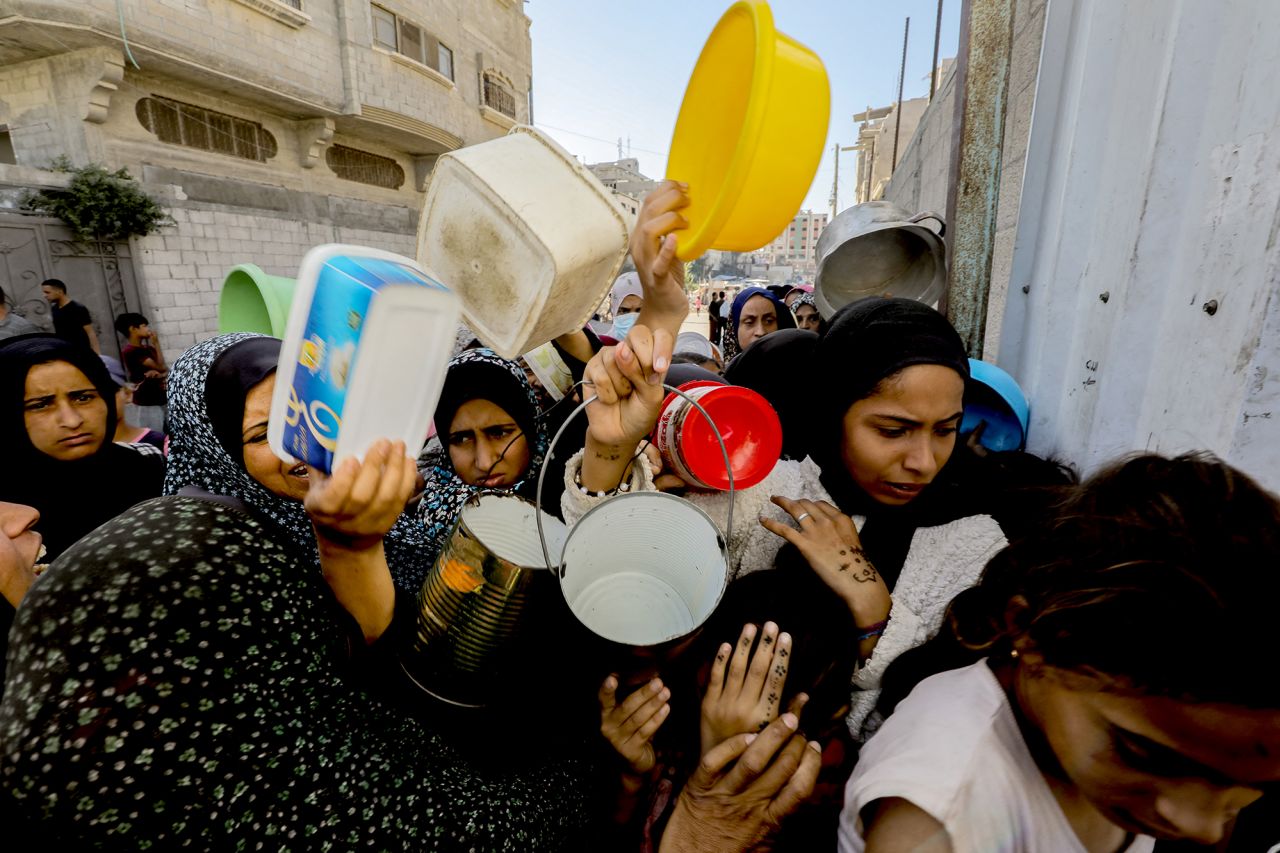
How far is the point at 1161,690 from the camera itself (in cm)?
74

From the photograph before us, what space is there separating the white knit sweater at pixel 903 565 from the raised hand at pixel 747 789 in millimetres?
234

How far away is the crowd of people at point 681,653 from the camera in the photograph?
702 millimetres

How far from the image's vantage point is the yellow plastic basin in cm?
94

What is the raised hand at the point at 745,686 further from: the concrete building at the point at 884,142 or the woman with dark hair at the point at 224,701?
the concrete building at the point at 884,142

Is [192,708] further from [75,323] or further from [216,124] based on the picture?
[216,124]

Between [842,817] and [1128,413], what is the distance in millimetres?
1422

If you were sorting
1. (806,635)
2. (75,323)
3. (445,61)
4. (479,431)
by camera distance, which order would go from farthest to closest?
(445,61) < (75,323) < (479,431) < (806,635)

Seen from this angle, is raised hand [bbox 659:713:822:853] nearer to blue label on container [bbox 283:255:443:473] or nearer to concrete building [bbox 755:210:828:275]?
blue label on container [bbox 283:255:443:473]

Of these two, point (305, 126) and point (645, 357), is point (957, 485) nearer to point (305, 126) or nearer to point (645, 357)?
point (645, 357)

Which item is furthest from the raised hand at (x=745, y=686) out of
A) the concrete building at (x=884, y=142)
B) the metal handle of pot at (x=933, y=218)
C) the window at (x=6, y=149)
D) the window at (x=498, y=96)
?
the window at (x=498, y=96)

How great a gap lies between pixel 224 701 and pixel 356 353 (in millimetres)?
504

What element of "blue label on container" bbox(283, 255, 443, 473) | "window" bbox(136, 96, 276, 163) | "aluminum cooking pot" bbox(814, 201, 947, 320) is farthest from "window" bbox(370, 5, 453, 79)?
"blue label on container" bbox(283, 255, 443, 473)

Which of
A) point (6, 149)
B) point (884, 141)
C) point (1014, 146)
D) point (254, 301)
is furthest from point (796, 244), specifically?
point (254, 301)

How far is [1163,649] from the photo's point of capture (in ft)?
2.41
